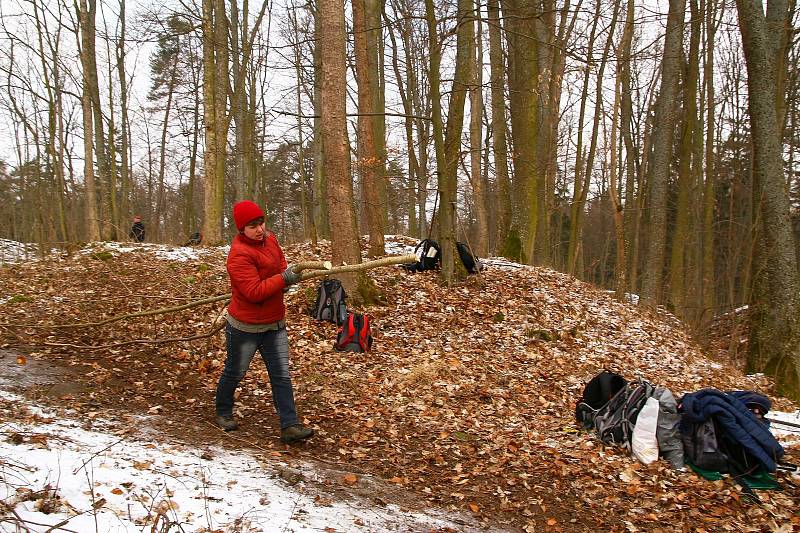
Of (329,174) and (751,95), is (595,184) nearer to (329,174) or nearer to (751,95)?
(751,95)

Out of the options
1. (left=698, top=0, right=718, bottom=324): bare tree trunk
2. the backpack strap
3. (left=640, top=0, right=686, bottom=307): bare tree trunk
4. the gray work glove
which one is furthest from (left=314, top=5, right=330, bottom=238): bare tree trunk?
(left=698, top=0, right=718, bottom=324): bare tree trunk

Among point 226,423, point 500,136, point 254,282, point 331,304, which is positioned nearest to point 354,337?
point 331,304

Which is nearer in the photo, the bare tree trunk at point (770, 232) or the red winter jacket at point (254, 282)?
the red winter jacket at point (254, 282)

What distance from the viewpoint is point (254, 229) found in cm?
451

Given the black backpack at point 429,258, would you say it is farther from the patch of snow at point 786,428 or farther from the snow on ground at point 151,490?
the snow on ground at point 151,490

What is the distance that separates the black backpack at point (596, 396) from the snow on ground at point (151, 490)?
92.7 inches

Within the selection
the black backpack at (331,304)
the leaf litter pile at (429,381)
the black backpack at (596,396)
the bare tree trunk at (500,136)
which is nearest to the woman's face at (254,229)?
the leaf litter pile at (429,381)

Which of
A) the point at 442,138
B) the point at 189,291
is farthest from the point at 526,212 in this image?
the point at 189,291

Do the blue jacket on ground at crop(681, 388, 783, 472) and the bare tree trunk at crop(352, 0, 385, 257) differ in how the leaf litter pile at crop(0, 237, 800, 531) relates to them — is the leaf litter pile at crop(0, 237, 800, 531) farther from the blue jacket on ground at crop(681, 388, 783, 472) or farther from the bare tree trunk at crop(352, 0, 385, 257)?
the bare tree trunk at crop(352, 0, 385, 257)

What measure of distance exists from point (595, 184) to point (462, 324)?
22.9m

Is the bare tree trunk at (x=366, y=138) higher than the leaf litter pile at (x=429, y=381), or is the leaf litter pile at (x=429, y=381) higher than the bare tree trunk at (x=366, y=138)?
the bare tree trunk at (x=366, y=138)

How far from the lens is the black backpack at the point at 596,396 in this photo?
217 inches

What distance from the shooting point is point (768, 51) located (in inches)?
303

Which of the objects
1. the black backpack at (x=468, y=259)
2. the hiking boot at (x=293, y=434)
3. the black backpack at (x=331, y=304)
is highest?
the black backpack at (x=468, y=259)
